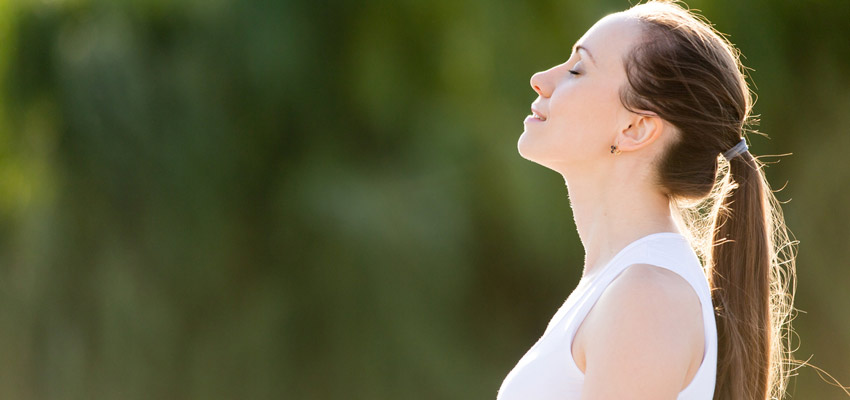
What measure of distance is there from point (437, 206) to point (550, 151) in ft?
5.70

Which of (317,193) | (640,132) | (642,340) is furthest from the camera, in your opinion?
(317,193)

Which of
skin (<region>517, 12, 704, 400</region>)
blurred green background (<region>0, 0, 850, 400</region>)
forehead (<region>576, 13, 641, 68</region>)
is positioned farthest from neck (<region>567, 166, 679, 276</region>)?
blurred green background (<region>0, 0, 850, 400</region>)

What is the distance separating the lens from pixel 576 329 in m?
0.70

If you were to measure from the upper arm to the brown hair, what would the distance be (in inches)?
5.6

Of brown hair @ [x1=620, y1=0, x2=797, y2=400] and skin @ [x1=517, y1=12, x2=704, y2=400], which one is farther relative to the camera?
brown hair @ [x1=620, y1=0, x2=797, y2=400]

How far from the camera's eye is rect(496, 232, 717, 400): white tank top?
2.24ft

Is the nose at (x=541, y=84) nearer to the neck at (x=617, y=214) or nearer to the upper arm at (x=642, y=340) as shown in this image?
the neck at (x=617, y=214)

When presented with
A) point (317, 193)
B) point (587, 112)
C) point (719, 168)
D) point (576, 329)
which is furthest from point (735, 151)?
point (317, 193)

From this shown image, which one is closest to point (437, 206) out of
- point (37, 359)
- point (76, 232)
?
point (76, 232)

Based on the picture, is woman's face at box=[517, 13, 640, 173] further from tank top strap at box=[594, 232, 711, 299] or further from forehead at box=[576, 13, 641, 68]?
tank top strap at box=[594, 232, 711, 299]

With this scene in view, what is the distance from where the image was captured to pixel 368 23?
2.67 metres

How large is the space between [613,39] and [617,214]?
6.4 inches

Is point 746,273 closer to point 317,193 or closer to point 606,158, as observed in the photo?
point 606,158

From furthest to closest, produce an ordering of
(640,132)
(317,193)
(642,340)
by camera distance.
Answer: (317,193) → (640,132) → (642,340)
